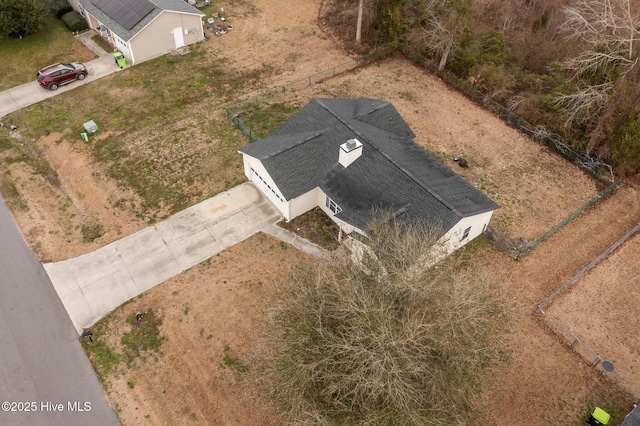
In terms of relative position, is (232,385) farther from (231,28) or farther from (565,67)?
(231,28)

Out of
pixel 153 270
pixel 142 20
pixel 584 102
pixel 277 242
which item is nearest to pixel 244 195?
pixel 277 242

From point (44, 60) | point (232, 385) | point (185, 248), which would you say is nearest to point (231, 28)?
point (44, 60)

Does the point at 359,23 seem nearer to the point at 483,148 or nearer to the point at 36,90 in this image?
the point at 483,148

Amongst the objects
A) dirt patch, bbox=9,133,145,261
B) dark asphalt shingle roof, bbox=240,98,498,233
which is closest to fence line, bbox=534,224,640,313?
dark asphalt shingle roof, bbox=240,98,498,233

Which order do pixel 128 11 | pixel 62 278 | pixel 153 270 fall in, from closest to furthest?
pixel 62 278
pixel 153 270
pixel 128 11

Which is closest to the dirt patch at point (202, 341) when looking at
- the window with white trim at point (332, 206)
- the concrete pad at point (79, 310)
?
the concrete pad at point (79, 310)

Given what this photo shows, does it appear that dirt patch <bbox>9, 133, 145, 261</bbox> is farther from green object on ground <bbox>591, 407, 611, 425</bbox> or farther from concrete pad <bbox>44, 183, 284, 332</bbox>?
green object on ground <bbox>591, 407, 611, 425</bbox>
